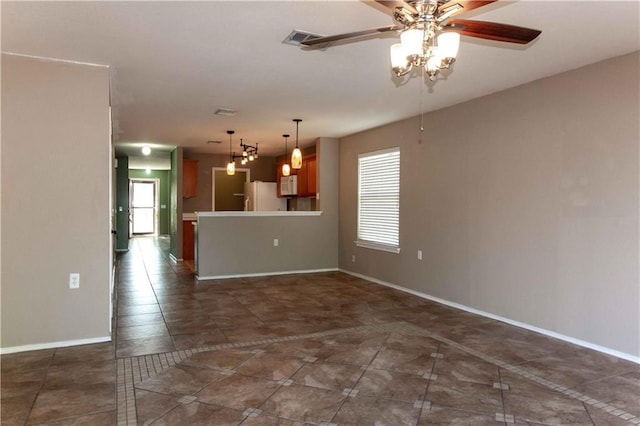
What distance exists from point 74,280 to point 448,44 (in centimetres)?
345

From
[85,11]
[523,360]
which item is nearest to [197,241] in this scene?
[85,11]

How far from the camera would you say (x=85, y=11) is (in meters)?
2.55

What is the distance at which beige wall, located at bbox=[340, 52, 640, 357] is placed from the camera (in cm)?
333

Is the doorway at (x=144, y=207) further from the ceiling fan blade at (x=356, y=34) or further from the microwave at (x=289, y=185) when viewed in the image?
the ceiling fan blade at (x=356, y=34)

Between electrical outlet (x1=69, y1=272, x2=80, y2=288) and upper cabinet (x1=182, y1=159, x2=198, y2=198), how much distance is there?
5.77 m

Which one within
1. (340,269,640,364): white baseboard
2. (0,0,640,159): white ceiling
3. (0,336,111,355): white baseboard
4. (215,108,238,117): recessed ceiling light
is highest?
(0,0,640,159): white ceiling

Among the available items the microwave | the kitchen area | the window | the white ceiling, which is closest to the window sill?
the window

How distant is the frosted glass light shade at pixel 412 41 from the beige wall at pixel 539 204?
2.29 metres

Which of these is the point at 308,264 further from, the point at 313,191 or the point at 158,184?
the point at 158,184

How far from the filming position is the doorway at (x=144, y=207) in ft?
49.2

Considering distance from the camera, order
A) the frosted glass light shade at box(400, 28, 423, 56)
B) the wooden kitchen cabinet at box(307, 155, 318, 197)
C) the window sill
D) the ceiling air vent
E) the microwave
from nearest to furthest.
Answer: the frosted glass light shade at box(400, 28, 423, 56) < the ceiling air vent < the window sill < the wooden kitchen cabinet at box(307, 155, 318, 197) < the microwave

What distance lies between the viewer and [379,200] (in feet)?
21.1

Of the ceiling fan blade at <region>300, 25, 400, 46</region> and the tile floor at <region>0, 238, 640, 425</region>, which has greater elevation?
the ceiling fan blade at <region>300, 25, 400, 46</region>

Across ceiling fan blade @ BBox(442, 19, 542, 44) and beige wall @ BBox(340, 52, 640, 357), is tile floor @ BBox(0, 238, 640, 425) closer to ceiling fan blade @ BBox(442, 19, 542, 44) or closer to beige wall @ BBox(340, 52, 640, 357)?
beige wall @ BBox(340, 52, 640, 357)
